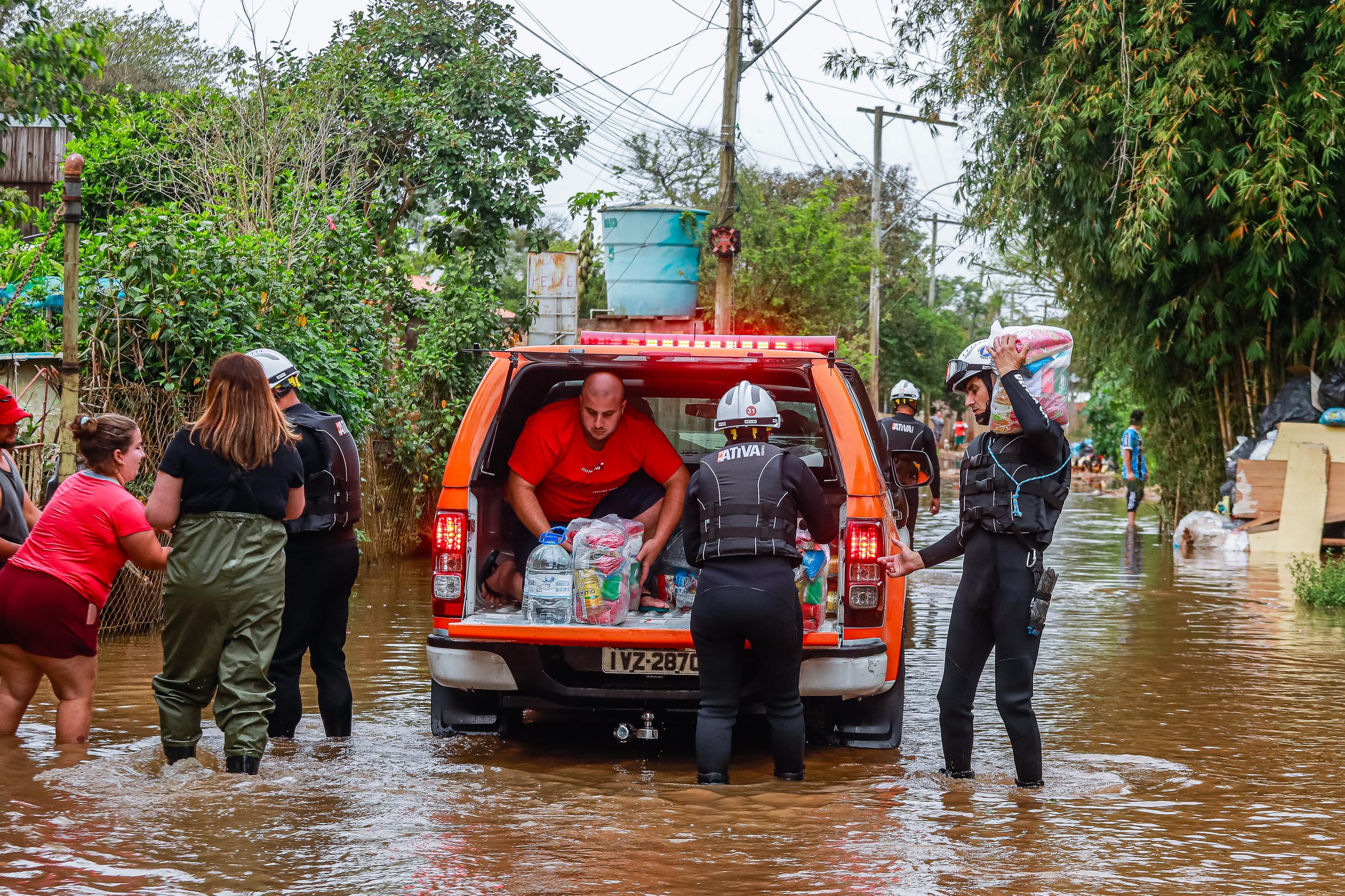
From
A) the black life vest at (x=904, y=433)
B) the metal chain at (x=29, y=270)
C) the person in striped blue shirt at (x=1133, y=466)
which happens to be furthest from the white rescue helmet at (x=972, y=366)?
the person in striped blue shirt at (x=1133, y=466)

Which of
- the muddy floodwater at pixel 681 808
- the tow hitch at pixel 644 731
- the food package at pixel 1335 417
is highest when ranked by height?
the food package at pixel 1335 417

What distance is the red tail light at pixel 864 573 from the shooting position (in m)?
6.37

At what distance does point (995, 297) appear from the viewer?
5941 centimetres

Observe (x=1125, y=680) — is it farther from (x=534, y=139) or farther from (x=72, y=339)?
(x=534, y=139)

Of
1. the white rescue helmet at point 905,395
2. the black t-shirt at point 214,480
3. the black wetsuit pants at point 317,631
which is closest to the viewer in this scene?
the black t-shirt at point 214,480

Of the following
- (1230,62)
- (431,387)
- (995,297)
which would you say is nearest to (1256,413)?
(1230,62)

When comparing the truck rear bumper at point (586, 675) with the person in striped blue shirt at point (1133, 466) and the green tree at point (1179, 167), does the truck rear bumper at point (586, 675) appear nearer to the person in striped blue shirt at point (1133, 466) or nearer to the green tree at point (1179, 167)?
the green tree at point (1179, 167)

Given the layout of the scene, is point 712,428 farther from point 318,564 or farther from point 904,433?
point 318,564

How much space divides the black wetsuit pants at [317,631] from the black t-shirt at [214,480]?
71cm

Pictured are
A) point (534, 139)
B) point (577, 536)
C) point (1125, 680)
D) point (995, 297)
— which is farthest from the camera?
point (995, 297)

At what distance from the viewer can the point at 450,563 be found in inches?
258

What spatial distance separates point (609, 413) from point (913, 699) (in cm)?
268

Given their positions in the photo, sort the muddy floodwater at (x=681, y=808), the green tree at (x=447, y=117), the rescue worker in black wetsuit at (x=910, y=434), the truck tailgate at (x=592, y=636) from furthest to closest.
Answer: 1. the green tree at (x=447, y=117)
2. the rescue worker in black wetsuit at (x=910, y=434)
3. the truck tailgate at (x=592, y=636)
4. the muddy floodwater at (x=681, y=808)

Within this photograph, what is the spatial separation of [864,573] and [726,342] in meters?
1.30
